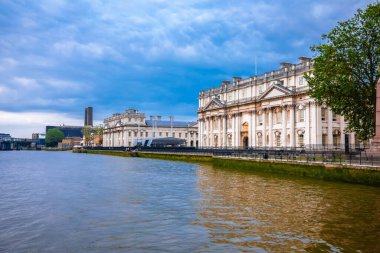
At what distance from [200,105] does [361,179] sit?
3295 inches

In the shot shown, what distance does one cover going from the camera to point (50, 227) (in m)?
17.0

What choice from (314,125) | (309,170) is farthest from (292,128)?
(309,170)

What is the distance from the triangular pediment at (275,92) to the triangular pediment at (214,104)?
1808 cm

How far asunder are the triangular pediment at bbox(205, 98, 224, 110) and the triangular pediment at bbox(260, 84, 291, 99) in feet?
59.3

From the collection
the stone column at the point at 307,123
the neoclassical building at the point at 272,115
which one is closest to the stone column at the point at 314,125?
the neoclassical building at the point at 272,115

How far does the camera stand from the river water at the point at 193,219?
556 inches

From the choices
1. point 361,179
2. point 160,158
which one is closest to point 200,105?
point 160,158

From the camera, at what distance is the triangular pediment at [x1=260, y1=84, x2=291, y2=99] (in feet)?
244

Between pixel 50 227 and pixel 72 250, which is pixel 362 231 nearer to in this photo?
pixel 72 250

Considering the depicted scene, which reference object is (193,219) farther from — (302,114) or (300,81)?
(300,81)

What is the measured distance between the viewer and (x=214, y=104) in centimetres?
10138

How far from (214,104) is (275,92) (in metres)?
25.6

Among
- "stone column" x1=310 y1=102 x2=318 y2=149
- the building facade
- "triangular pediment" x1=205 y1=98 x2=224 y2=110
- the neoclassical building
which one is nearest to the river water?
the neoclassical building

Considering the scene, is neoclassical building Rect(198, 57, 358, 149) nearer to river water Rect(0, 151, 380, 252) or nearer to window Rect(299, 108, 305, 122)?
window Rect(299, 108, 305, 122)
